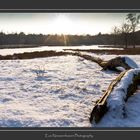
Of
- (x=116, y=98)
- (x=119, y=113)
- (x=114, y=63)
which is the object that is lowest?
(x=119, y=113)

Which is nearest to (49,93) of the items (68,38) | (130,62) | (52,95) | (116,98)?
(52,95)

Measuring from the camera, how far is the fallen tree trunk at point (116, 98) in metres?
5.16

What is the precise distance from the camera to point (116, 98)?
5.38 meters

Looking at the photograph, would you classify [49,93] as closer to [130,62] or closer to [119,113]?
[119,113]

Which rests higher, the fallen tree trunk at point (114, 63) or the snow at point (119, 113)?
the fallen tree trunk at point (114, 63)

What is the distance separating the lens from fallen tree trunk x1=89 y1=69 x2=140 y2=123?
5.16 metres

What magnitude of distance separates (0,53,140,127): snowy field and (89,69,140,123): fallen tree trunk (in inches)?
5.5

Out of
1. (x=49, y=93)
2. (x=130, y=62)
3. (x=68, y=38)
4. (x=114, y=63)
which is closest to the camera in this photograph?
(x=68, y=38)

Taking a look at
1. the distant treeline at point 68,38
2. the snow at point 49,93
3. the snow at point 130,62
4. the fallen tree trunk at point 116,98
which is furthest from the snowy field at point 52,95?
the distant treeline at point 68,38

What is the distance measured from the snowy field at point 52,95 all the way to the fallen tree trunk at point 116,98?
0.14 metres

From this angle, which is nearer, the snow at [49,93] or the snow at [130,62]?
the snow at [49,93]

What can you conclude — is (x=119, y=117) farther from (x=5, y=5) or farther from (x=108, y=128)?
(x=5, y=5)

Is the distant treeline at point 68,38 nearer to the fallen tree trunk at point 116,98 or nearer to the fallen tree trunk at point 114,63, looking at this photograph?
the fallen tree trunk at point 116,98

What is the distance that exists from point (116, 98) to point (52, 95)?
172cm
